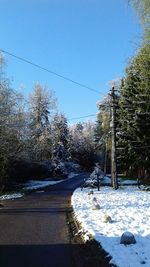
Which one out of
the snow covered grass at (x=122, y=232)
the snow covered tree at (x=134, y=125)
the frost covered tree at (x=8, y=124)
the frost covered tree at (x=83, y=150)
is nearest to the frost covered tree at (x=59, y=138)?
the frost covered tree at (x=83, y=150)

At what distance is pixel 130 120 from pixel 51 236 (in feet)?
112

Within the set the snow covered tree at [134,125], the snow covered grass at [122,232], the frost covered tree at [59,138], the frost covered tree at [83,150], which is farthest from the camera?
the frost covered tree at [83,150]

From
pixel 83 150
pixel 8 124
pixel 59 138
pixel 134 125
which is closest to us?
pixel 8 124

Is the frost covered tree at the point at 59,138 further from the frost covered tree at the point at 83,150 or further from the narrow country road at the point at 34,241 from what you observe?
the narrow country road at the point at 34,241

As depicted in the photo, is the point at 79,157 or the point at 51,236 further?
the point at 79,157

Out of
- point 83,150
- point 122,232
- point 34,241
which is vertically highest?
point 83,150

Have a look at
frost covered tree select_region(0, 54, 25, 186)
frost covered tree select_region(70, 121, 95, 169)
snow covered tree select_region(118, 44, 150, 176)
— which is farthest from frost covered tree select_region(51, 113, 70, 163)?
frost covered tree select_region(0, 54, 25, 186)

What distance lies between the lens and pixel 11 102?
39.2 m

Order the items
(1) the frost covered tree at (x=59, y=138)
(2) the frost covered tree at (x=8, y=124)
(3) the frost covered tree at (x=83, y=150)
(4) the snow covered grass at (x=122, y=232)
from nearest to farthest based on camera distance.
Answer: (4) the snow covered grass at (x=122, y=232), (2) the frost covered tree at (x=8, y=124), (1) the frost covered tree at (x=59, y=138), (3) the frost covered tree at (x=83, y=150)

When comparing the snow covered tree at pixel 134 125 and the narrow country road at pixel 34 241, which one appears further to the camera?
the snow covered tree at pixel 134 125

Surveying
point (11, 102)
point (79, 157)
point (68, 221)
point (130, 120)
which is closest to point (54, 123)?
point (79, 157)

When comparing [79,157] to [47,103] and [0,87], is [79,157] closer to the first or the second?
[47,103]

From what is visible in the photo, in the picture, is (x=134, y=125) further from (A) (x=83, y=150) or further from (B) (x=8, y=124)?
(A) (x=83, y=150)

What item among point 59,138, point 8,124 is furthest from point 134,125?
point 59,138
